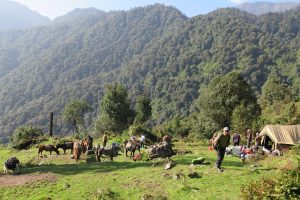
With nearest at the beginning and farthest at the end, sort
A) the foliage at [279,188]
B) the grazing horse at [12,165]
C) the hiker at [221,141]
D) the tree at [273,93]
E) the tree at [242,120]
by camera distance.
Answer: the foliage at [279,188], the hiker at [221,141], the grazing horse at [12,165], the tree at [242,120], the tree at [273,93]

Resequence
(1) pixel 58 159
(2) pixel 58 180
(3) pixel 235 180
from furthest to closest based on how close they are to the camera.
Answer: (1) pixel 58 159
(2) pixel 58 180
(3) pixel 235 180

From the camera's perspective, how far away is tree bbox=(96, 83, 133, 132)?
90875 mm

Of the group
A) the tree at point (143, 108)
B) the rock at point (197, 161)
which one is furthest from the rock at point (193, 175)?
the tree at point (143, 108)

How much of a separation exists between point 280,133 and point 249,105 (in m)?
26.2

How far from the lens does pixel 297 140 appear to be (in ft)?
133

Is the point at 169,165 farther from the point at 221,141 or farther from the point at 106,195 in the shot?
the point at 106,195

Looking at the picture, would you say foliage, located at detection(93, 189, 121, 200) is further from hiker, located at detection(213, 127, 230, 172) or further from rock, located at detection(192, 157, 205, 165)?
rock, located at detection(192, 157, 205, 165)

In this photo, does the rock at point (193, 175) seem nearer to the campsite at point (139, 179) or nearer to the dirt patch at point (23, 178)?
the campsite at point (139, 179)

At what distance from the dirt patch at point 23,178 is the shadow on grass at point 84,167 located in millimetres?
1070

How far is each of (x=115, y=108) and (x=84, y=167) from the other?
61921mm

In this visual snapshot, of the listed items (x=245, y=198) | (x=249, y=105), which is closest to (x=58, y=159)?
(x=245, y=198)

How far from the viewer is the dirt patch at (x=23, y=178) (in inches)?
1007

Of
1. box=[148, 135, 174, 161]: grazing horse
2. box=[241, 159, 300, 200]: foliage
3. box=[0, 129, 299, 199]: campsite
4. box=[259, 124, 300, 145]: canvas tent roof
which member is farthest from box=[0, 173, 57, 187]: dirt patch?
box=[259, 124, 300, 145]: canvas tent roof

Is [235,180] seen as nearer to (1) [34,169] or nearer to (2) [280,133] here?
(1) [34,169]
